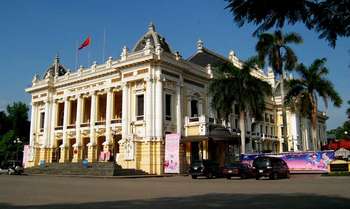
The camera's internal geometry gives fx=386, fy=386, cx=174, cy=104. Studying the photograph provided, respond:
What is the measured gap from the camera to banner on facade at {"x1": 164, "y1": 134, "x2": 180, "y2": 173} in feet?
131

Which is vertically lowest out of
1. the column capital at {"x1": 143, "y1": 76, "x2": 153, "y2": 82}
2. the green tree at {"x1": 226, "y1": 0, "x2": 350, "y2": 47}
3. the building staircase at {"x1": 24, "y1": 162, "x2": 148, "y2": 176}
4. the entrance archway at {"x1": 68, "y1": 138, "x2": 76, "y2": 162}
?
the building staircase at {"x1": 24, "y1": 162, "x2": 148, "y2": 176}

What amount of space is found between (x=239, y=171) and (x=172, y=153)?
1029cm

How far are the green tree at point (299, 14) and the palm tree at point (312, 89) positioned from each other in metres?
38.8

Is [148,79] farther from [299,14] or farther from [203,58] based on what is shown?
[299,14]

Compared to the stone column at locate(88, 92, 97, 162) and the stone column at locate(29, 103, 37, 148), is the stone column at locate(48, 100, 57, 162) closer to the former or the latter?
the stone column at locate(29, 103, 37, 148)

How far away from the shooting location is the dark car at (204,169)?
33.4m

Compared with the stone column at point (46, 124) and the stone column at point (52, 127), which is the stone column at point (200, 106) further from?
the stone column at point (46, 124)

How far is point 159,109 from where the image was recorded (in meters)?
41.4

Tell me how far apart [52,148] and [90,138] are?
26.6 ft

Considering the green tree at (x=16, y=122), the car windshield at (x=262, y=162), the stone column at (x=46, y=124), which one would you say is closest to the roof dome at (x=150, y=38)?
the stone column at (x=46, y=124)

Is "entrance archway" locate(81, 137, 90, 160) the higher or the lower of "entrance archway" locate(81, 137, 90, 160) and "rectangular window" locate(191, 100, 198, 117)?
the lower

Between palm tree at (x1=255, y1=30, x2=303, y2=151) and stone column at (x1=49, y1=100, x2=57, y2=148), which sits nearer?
palm tree at (x1=255, y1=30, x2=303, y2=151)

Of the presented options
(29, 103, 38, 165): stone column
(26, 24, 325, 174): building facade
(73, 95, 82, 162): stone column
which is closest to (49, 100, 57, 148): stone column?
(26, 24, 325, 174): building facade

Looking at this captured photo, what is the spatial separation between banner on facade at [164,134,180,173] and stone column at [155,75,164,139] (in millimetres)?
935
